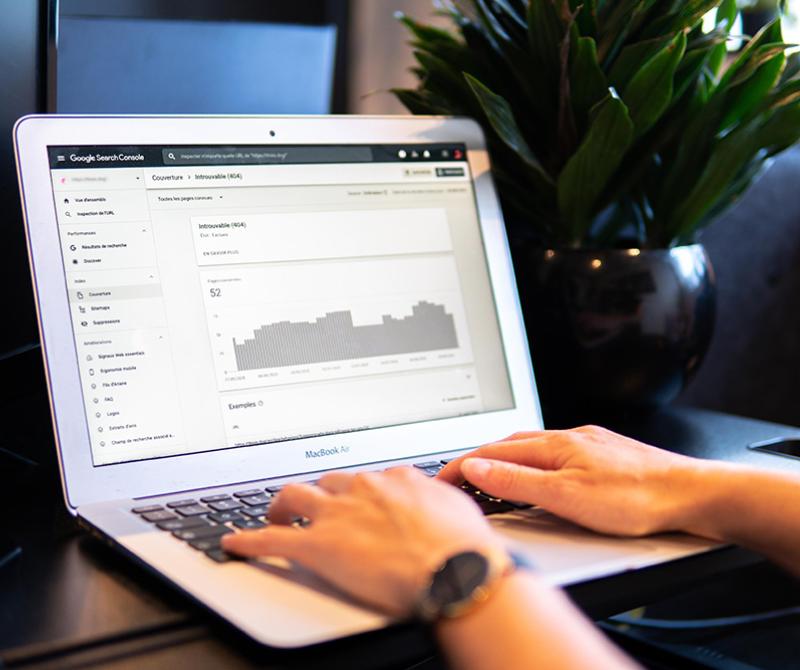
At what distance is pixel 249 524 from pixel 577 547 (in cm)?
22

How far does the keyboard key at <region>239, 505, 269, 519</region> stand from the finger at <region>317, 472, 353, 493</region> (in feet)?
0.24

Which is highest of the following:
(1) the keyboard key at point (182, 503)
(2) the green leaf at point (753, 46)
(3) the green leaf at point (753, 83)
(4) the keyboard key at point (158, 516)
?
(2) the green leaf at point (753, 46)

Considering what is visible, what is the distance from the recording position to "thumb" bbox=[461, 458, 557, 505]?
69 cm

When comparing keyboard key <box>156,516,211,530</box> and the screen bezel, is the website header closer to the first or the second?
the screen bezel

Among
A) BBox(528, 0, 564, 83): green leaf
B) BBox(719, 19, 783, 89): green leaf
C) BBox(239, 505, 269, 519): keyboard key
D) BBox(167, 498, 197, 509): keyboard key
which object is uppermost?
BBox(528, 0, 564, 83): green leaf

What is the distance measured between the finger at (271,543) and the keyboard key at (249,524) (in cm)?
5

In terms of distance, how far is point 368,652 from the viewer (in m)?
0.55

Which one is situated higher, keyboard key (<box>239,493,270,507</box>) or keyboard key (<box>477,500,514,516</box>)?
keyboard key (<box>239,493,270,507</box>)

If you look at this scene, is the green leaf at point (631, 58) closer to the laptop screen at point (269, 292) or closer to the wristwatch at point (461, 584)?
the laptop screen at point (269, 292)

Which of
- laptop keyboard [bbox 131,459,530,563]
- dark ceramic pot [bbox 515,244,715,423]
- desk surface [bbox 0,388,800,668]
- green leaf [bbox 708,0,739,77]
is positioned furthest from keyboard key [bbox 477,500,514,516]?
green leaf [bbox 708,0,739,77]

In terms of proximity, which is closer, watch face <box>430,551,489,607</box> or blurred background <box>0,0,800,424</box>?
watch face <box>430,551,489,607</box>

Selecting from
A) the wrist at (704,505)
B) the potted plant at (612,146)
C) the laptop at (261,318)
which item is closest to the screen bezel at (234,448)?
the laptop at (261,318)

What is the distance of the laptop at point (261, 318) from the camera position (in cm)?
74

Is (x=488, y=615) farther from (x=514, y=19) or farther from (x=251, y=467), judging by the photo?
(x=514, y=19)
